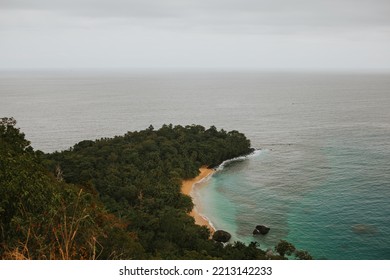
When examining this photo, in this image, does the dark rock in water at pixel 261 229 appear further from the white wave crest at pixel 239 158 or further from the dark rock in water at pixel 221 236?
the white wave crest at pixel 239 158

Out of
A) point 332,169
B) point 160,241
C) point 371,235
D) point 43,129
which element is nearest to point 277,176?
point 332,169

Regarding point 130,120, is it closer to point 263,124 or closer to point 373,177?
point 263,124

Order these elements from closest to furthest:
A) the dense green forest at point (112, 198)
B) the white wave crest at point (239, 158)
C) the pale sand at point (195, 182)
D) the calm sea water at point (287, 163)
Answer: the dense green forest at point (112, 198)
the calm sea water at point (287, 163)
the pale sand at point (195, 182)
the white wave crest at point (239, 158)

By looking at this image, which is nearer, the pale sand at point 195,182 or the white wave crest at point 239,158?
the pale sand at point 195,182

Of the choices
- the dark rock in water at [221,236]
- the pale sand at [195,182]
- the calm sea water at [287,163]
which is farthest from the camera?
the pale sand at [195,182]

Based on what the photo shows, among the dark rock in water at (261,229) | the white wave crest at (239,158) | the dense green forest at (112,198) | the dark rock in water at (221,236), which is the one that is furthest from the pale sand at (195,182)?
the dark rock in water at (261,229)
